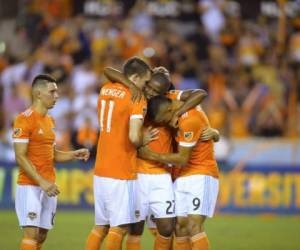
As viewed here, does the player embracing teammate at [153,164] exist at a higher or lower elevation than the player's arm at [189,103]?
lower

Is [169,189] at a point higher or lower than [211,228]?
higher

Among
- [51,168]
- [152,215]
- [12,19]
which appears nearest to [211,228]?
[152,215]

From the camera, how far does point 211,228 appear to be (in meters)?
14.8

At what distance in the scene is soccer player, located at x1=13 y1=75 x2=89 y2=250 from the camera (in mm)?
8969

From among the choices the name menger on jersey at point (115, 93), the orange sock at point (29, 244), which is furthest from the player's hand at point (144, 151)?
the orange sock at point (29, 244)

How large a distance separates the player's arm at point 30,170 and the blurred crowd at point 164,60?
7.75m

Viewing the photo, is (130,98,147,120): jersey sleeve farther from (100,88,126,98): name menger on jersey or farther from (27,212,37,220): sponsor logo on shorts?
(27,212,37,220): sponsor logo on shorts

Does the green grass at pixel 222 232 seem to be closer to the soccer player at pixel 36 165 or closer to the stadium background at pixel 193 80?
the stadium background at pixel 193 80

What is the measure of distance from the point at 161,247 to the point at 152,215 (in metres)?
0.42

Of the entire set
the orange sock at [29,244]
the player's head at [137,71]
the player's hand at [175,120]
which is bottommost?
the orange sock at [29,244]

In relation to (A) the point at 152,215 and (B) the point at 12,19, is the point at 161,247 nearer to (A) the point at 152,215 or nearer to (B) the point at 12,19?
(A) the point at 152,215

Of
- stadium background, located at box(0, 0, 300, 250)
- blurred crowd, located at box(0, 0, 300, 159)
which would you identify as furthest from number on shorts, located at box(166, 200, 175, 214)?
blurred crowd, located at box(0, 0, 300, 159)

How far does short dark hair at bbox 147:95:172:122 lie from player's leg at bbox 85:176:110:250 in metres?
0.98

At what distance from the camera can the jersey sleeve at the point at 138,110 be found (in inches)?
355
